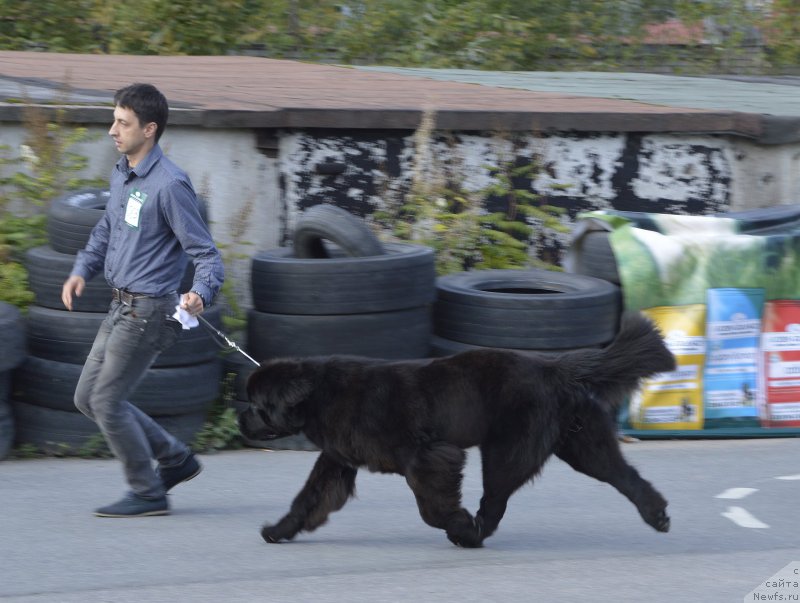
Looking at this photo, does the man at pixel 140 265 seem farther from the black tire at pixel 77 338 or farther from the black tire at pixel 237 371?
the black tire at pixel 237 371

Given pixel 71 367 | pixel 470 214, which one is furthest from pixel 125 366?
pixel 470 214

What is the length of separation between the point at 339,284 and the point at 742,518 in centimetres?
264

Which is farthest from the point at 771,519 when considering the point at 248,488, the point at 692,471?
the point at 248,488

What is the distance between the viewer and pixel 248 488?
621cm

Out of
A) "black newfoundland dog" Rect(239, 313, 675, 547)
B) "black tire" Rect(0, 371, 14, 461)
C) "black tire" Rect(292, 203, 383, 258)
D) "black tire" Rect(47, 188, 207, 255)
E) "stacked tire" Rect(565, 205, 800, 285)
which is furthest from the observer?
"stacked tire" Rect(565, 205, 800, 285)

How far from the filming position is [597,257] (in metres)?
7.86

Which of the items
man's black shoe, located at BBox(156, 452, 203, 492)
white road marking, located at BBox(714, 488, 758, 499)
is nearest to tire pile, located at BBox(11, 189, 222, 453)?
man's black shoe, located at BBox(156, 452, 203, 492)

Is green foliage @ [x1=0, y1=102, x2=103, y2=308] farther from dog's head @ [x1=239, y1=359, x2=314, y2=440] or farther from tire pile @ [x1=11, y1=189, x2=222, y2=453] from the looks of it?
dog's head @ [x1=239, y1=359, x2=314, y2=440]

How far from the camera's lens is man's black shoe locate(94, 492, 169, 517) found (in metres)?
5.53

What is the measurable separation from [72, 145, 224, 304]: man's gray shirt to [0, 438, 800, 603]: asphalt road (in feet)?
3.86

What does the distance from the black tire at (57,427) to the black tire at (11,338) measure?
336 mm

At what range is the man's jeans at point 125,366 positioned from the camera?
17.2ft

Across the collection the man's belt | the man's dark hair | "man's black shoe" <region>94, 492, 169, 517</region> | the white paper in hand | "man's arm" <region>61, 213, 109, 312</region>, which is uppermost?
the man's dark hair

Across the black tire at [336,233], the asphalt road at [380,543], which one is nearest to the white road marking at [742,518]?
the asphalt road at [380,543]
